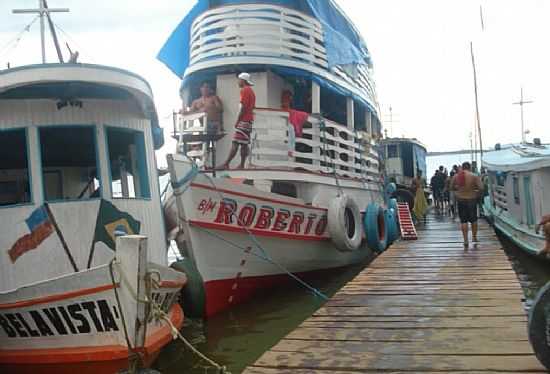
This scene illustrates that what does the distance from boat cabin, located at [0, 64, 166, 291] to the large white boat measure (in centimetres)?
147

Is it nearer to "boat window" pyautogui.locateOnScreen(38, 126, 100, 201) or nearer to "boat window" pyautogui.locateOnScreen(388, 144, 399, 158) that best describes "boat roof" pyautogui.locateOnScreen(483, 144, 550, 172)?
"boat window" pyautogui.locateOnScreen(38, 126, 100, 201)

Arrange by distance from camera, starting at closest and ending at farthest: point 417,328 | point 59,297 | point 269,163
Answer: point 417,328, point 59,297, point 269,163

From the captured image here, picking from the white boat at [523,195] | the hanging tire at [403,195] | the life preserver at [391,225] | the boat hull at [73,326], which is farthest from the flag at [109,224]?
the hanging tire at [403,195]

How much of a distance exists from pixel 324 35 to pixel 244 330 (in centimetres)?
559

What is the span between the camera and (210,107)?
35.0 feet

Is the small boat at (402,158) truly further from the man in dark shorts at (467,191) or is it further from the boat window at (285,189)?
Answer: the boat window at (285,189)

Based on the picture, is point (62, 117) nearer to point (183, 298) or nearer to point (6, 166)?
point (6, 166)

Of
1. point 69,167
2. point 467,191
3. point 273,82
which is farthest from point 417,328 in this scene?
point 273,82

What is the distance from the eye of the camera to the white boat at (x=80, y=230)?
5.42 metres

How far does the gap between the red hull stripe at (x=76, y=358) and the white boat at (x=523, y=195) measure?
814cm

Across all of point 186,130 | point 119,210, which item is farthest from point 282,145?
point 119,210

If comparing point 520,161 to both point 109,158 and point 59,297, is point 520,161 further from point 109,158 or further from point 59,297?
point 59,297

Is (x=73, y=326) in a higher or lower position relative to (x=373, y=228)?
lower

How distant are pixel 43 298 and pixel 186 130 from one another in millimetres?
5310
